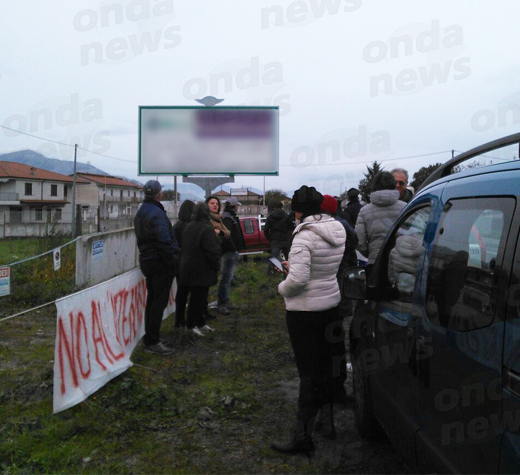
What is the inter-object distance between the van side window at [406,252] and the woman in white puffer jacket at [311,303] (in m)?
0.44

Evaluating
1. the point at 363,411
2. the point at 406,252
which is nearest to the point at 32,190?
the point at 363,411

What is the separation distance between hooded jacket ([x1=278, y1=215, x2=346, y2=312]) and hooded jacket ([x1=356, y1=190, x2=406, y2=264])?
1.30 metres

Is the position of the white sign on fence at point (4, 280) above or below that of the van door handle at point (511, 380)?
below

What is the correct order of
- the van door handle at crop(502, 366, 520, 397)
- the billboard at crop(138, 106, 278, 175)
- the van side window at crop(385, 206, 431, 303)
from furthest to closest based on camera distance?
1. the billboard at crop(138, 106, 278, 175)
2. the van side window at crop(385, 206, 431, 303)
3. the van door handle at crop(502, 366, 520, 397)

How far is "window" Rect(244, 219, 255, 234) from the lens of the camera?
20384 mm

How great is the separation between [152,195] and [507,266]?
194 inches

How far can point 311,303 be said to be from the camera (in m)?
3.85

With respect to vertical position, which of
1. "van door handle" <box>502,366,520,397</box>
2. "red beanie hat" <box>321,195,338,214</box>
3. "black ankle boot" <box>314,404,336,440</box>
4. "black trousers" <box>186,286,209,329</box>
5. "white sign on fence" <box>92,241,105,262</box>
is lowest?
"black ankle boot" <box>314,404,336,440</box>

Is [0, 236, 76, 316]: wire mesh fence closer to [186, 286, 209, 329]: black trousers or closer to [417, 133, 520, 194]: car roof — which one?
[186, 286, 209, 329]: black trousers

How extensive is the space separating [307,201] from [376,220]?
1462 millimetres

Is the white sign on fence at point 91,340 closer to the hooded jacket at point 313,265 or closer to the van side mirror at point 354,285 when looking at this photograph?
the hooded jacket at point 313,265

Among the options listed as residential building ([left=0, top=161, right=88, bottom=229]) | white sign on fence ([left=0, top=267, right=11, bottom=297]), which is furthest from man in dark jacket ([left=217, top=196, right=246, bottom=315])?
residential building ([left=0, top=161, right=88, bottom=229])

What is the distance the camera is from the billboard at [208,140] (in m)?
15.9

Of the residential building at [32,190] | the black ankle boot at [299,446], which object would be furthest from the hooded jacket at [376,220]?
the residential building at [32,190]
